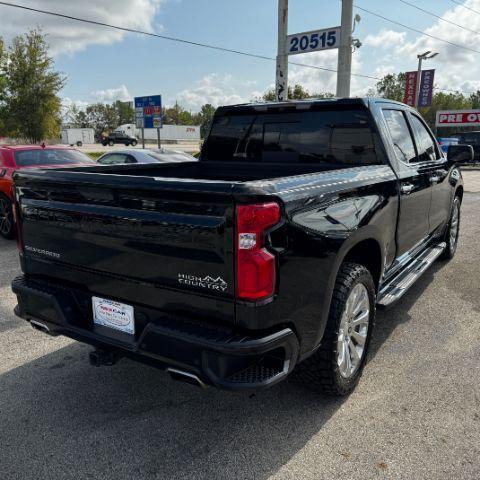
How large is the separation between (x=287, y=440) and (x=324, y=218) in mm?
1304

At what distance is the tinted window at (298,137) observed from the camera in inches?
143

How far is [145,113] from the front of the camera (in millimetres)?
17781

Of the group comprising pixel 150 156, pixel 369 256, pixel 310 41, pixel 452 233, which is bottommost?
pixel 452 233

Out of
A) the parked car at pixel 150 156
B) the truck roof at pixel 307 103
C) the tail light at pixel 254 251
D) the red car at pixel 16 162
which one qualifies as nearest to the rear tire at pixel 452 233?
the truck roof at pixel 307 103

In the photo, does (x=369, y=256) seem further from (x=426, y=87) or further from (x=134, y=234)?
(x=426, y=87)

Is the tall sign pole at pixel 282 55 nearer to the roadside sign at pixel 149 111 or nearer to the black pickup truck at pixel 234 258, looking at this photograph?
the roadside sign at pixel 149 111

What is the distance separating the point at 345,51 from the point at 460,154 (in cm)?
956

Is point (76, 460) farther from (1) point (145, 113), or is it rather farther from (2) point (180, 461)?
(1) point (145, 113)

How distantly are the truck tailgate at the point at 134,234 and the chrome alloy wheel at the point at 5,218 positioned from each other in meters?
5.27

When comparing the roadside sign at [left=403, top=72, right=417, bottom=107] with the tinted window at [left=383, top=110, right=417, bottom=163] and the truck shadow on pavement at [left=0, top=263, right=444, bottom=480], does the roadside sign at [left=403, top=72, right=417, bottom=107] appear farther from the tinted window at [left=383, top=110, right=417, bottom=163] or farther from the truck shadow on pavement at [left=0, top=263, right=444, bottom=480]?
the truck shadow on pavement at [left=0, top=263, right=444, bottom=480]

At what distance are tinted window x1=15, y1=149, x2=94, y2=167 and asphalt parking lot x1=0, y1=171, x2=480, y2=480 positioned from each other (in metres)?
4.87

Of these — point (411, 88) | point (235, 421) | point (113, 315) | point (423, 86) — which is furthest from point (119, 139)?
point (235, 421)

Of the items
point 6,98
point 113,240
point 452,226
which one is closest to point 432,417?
point 113,240

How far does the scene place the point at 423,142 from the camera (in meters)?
4.63
